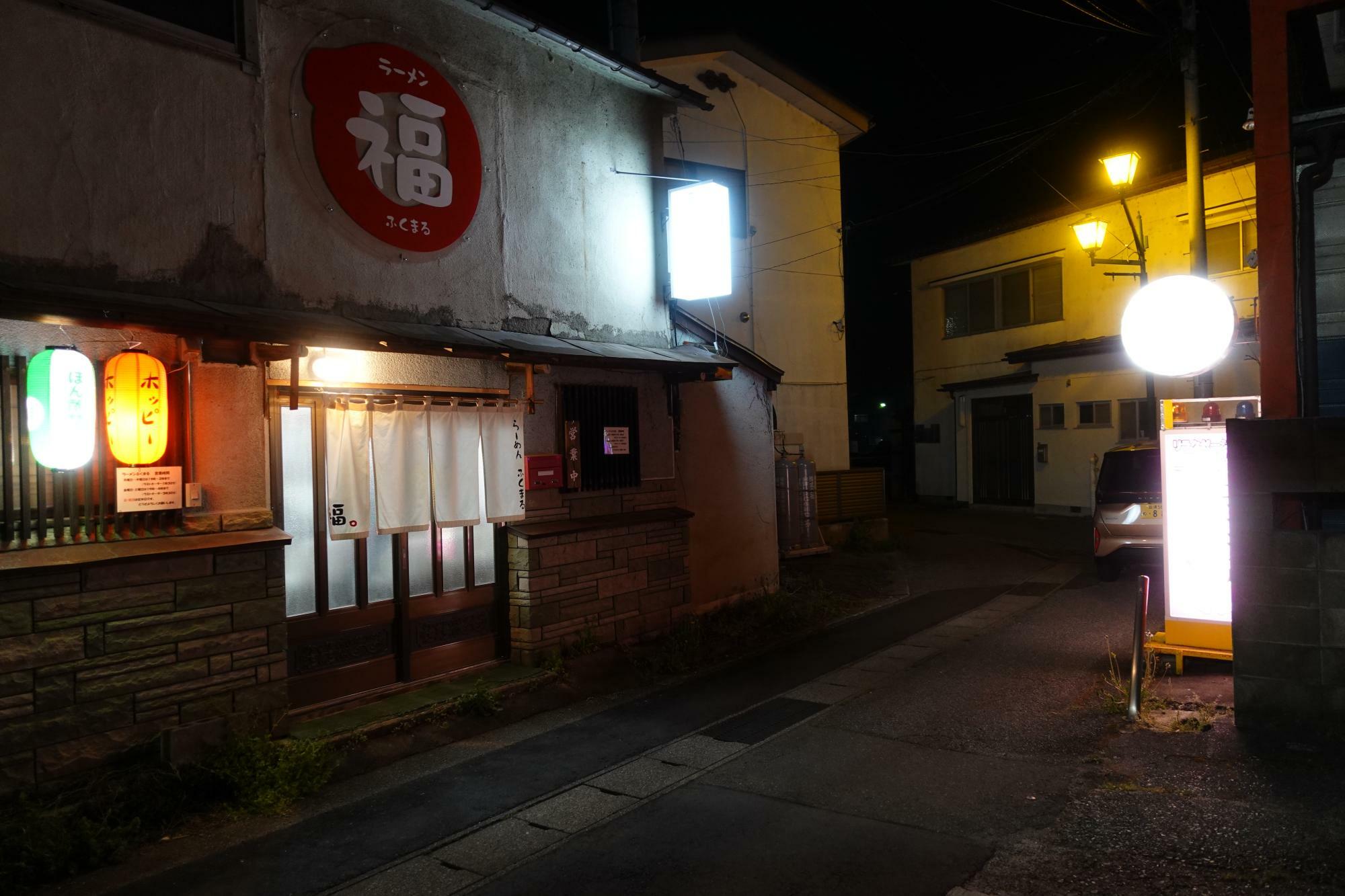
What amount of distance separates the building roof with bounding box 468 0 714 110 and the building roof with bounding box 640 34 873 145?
7280mm

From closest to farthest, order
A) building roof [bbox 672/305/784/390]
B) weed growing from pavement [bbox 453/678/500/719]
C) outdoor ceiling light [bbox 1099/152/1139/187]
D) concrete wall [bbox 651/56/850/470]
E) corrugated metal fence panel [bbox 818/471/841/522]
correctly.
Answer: weed growing from pavement [bbox 453/678/500/719]
building roof [bbox 672/305/784/390]
outdoor ceiling light [bbox 1099/152/1139/187]
concrete wall [bbox 651/56/850/470]
corrugated metal fence panel [bbox 818/471/841/522]

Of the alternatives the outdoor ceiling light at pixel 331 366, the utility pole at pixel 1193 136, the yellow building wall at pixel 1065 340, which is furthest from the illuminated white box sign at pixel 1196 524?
the yellow building wall at pixel 1065 340

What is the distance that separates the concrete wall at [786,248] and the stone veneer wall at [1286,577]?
12041mm

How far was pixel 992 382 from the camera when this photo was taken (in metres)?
26.1

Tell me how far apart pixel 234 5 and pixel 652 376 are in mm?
5965

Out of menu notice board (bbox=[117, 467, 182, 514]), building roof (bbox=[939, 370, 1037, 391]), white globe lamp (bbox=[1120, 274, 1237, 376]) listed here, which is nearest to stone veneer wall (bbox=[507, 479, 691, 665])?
menu notice board (bbox=[117, 467, 182, 514])

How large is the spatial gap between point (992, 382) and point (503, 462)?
2103cm

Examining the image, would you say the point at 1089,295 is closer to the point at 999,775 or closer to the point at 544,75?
the point at 544,75

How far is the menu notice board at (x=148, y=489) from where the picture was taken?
6.09 meters

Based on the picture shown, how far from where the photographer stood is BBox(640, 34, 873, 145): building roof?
714 inches

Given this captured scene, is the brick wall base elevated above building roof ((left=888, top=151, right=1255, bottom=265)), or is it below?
below

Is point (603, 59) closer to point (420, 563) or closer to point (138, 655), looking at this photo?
point (420, 563)

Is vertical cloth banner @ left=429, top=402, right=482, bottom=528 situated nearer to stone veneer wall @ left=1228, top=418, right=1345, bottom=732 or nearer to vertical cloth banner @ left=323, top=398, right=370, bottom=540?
vertical cloth banner @ left=323, top=398, right=370, bottom=540

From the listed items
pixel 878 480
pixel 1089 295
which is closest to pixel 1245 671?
pixel 878 480
